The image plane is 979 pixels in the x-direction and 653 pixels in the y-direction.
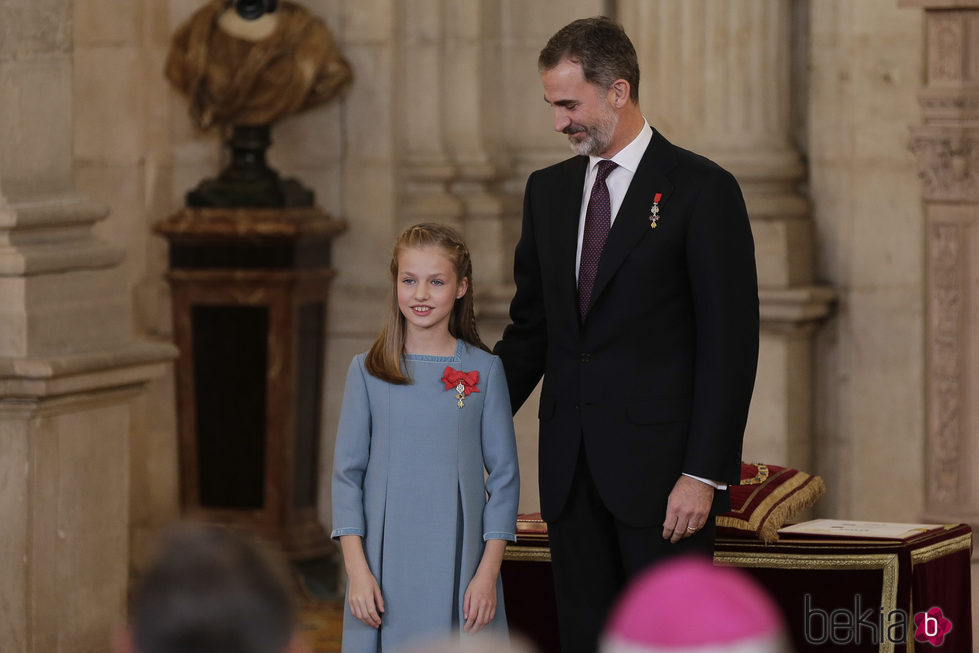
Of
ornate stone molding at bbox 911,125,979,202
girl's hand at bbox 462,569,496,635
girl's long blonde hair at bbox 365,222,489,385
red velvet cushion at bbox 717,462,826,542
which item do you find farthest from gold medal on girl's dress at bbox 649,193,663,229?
ornate stone molding at bbox 911,125,979,202

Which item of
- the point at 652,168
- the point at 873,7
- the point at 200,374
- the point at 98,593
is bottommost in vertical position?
the point at 98,593

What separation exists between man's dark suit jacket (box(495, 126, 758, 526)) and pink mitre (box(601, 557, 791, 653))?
2074 millimetres

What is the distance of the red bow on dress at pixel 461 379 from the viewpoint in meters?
3.58

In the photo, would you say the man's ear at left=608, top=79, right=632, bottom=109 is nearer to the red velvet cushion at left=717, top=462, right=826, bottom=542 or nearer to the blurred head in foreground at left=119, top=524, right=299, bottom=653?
the red velvet cushion at left=717, top=462, right=826, bottom=542

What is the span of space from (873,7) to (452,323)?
3.12 metres

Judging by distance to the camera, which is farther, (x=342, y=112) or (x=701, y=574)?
(x=342, y=112)

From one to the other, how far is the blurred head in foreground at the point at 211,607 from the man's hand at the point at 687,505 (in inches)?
79.9

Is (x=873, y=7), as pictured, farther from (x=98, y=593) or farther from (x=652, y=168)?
(x=98, y=593)

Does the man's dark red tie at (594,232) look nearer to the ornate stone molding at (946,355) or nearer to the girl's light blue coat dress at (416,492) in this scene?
the girl's light blue coat dress at (416,492)

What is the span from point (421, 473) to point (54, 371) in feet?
6.02

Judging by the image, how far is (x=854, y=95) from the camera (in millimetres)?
6277

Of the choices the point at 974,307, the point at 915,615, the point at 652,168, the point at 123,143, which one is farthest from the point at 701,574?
the point at 123,143

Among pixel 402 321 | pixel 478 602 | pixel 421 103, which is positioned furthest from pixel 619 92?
pixel 421 103

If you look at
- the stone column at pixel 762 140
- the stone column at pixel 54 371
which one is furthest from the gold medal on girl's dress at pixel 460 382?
the stone column at pixel 762 140
